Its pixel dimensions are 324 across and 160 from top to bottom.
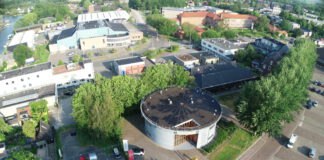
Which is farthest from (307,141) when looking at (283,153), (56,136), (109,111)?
(56,136)

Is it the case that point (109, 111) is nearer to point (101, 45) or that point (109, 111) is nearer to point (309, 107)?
point (309, 107)

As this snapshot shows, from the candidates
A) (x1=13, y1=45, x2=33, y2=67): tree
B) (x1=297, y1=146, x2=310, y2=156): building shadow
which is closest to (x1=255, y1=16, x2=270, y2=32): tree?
(x1=297, y1=146, x2=310, y2=156): building shadow

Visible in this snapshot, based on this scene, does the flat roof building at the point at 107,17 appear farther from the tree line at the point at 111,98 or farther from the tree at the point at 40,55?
the tree line at the point at 111,98

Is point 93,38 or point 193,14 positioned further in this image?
point 193,14

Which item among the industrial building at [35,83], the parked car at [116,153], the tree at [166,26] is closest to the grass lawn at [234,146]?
the parked car at [116,153]

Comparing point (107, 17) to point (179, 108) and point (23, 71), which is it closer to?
point (23, 71)

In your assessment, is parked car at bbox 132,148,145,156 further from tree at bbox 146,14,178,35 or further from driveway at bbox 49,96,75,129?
tree at bbox 146,14,178,35

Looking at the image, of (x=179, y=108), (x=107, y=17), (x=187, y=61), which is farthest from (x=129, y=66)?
(x=107, y=17)
